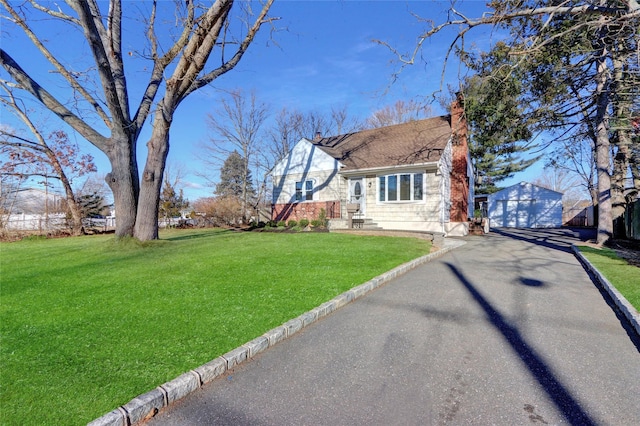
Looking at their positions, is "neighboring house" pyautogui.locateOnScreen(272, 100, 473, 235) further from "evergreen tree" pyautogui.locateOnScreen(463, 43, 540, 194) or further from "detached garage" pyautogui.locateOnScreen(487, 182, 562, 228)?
"detached garage" pyautogui.locateOnScreen(487, 182, 562, 228)

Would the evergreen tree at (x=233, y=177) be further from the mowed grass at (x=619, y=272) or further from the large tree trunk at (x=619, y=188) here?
the mowed grass at (x=619, y=272)

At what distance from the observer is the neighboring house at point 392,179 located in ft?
45.4

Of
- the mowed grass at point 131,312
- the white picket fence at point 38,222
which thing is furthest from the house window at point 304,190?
the white picket fence at point 38,222

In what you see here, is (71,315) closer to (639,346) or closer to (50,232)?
(639,346)

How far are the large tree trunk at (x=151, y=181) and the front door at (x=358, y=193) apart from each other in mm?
9434

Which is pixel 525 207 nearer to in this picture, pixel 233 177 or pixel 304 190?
pixel 304 190

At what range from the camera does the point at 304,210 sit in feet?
56.6

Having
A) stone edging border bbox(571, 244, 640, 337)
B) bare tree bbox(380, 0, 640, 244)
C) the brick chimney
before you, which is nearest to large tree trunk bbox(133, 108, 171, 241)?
bare tree bbox(380, 0, 640, 244)

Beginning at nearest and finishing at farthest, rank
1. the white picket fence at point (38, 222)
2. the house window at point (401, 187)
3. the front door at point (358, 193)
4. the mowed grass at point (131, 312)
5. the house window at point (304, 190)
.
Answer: the mowed grass at point (131, 312)
the house window at point (401, 187)
the front door at point (358, 193)
the white picket fence at point (38, 222)
the house window at point (304, 190)

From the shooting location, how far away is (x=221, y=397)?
2410 millimetres

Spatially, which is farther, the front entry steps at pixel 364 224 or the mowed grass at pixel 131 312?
the front entry steps at pixel 364 224

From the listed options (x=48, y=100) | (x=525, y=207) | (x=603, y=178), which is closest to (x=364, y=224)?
(x=603, y=178)

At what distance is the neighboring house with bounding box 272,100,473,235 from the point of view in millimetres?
13836

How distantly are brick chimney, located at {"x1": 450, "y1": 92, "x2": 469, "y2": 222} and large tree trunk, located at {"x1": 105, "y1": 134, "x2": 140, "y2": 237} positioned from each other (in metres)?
13.4
